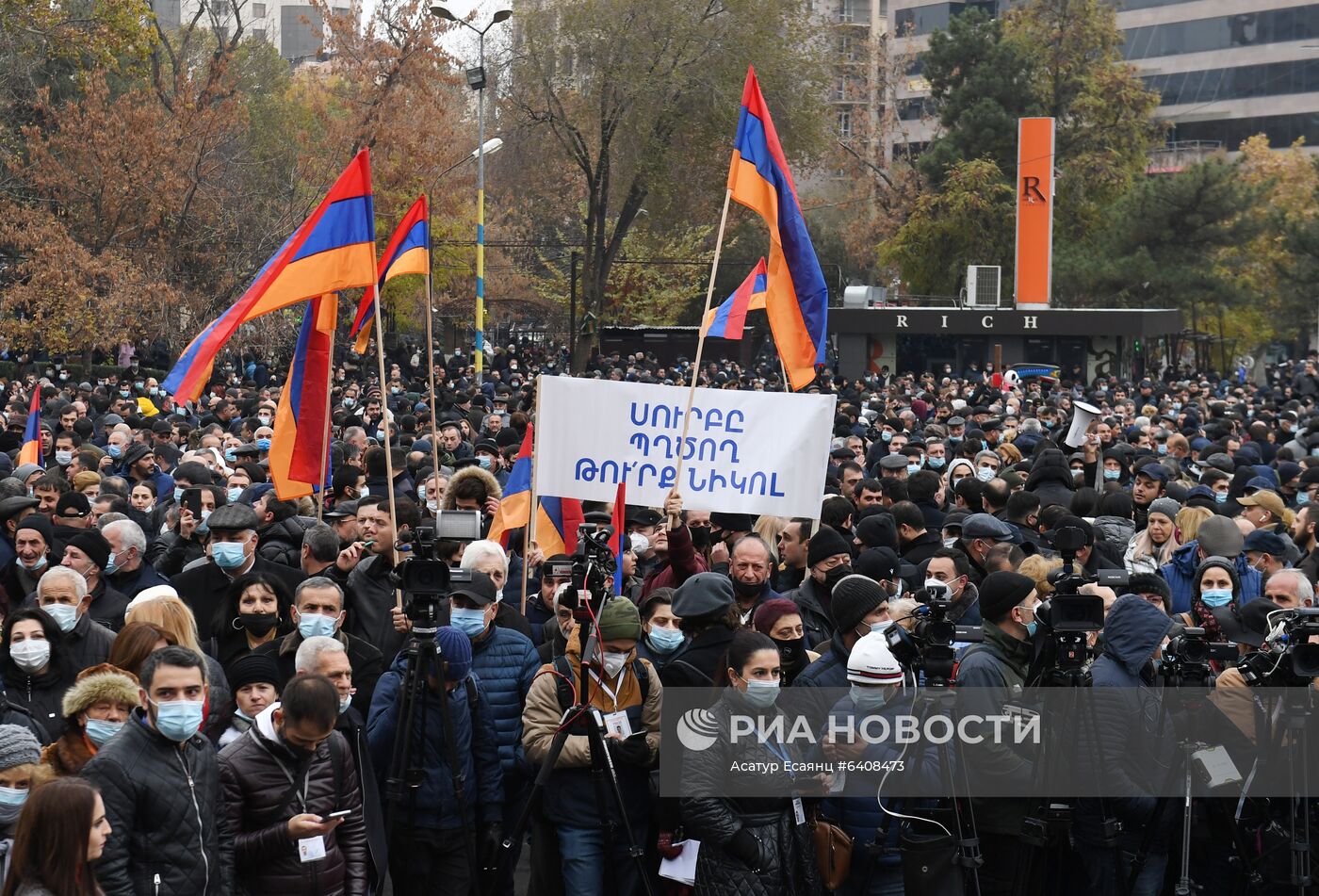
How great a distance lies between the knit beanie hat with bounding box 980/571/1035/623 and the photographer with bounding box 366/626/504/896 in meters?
2.06

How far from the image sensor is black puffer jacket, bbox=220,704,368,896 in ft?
18.0

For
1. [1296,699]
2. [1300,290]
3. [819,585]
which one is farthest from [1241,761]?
[1300,290]

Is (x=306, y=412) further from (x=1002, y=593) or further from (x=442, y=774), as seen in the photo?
(x=1002, y=593)

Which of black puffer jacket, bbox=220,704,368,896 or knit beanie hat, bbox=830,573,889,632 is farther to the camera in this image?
knit beanie hat, bbox=830,573,889,632

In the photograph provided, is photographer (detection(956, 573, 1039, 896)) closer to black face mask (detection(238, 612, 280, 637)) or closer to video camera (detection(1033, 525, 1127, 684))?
video camera (detection(1033, 525, 1127, 684))

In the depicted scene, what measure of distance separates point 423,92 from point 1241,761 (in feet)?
115

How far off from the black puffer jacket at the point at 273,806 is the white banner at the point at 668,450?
3729 millimetres

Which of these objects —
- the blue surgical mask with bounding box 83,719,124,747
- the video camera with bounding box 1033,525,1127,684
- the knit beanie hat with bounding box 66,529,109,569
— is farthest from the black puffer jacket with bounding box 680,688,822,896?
the knit beanie hat with bounding box 66,529,109,569

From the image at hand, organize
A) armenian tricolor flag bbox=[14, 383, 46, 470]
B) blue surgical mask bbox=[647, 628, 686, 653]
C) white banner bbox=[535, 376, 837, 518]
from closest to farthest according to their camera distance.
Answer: blue surgical mask bbox=[647, 628, 686, 653] < white banner bbox=[535, 376, 837, 518] < armenian tricolor flag bbox=[14, 383, 46, 470]

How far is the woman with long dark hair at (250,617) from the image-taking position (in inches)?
280

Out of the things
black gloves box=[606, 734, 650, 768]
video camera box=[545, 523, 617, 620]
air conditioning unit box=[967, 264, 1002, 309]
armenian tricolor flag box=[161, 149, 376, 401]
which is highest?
armenian tricolor flag box=[161, 149, 376, 401]

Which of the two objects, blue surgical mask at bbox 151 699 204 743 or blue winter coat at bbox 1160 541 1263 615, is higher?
blue surgical mask at bbox 151 699 204 743

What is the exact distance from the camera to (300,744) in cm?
557

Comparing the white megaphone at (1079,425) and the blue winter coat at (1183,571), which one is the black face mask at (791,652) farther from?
the white megaphone at (1079,425)
